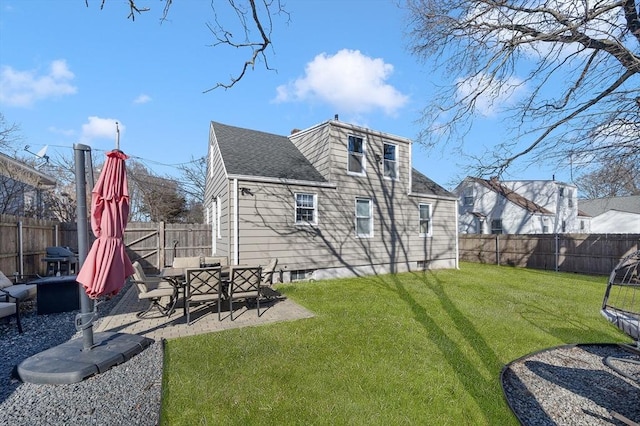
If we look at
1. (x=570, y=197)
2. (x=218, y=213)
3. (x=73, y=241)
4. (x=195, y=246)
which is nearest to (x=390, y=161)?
(x=218, y=213)

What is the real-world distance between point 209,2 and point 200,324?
16.6 ft

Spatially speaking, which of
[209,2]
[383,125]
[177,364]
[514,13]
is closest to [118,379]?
[177,364]

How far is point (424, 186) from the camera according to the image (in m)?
14.5

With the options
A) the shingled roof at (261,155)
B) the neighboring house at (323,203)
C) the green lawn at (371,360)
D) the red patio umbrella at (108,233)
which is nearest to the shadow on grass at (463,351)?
the green lawn at (371,360)

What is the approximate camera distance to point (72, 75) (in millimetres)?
9500

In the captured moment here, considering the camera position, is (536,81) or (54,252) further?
(54,252)

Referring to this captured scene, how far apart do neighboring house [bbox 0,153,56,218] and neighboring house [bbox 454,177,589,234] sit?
25053 mm

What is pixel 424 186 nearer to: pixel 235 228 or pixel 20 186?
pixel 235 228

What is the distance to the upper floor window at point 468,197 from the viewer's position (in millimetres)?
25047

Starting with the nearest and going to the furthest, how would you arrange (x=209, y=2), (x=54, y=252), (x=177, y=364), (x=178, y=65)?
(x=209, y=2) → (x=177, y=364) → (x=178, y=65) → (x=54, y=252)

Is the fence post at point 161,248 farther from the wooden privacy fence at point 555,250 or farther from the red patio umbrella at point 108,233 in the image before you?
the wooden privacy fence at point 555,250

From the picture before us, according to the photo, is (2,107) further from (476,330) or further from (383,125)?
(476,330)

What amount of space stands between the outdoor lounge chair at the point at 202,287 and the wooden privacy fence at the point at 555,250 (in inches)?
617

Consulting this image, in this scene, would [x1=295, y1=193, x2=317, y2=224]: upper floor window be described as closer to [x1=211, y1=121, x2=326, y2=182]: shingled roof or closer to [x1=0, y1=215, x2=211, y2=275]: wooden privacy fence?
[x1=211, y1=121, x2=326, y2=182]: shingled roof
